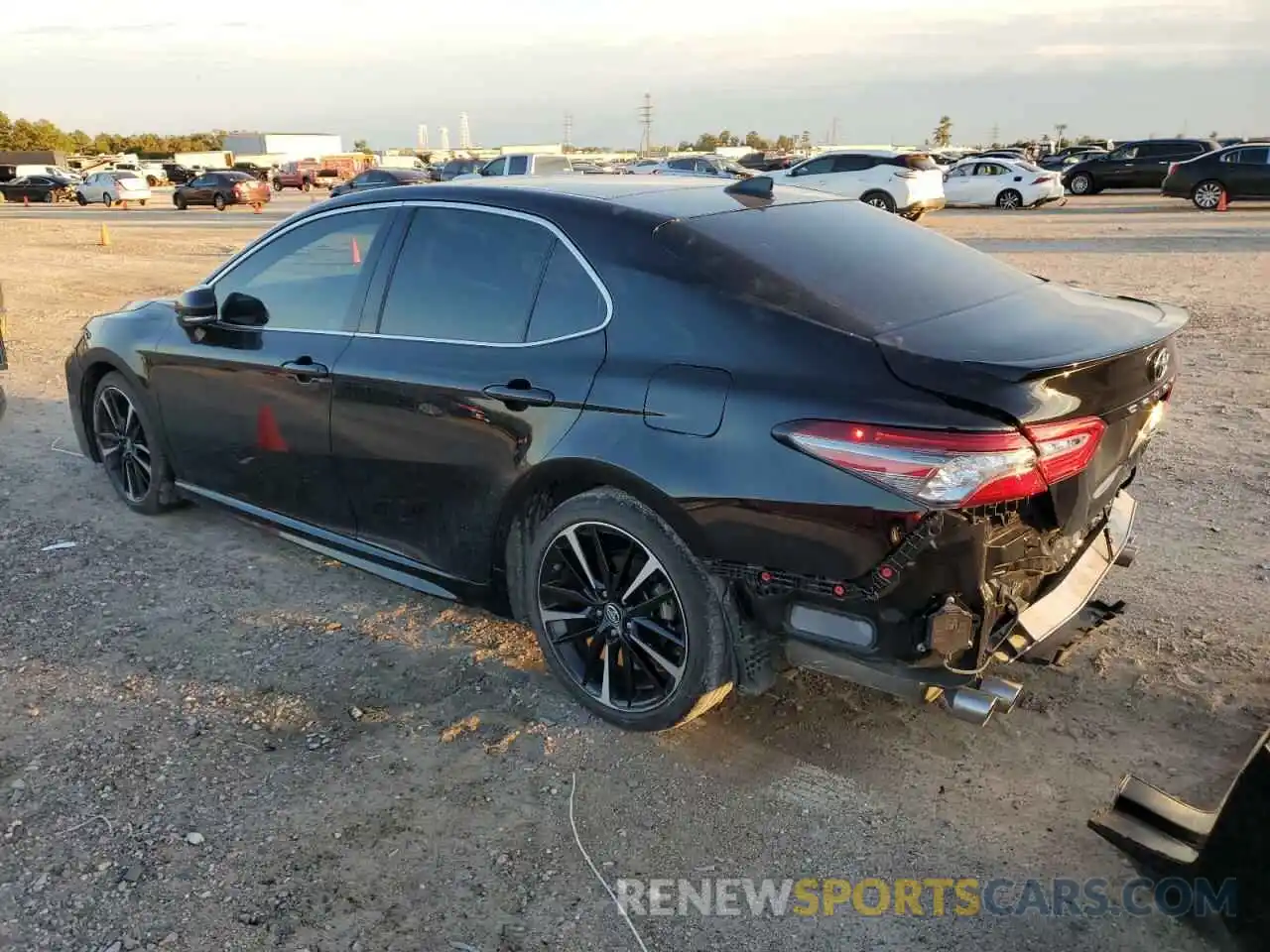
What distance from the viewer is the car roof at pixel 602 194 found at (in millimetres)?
3484

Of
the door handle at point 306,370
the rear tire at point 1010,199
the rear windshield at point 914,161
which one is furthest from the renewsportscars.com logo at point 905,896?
the rear tire at point 1010,199

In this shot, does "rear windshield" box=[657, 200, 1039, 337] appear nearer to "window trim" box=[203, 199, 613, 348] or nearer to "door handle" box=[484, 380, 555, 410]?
"window trim" box=[203, 199, 613, 348]

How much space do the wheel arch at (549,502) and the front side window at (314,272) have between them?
1.14m

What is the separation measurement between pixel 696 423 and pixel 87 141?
422ft

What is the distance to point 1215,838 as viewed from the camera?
244cm

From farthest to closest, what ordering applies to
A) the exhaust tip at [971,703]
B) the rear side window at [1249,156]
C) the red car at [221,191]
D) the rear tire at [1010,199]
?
the red car at [221,191]
the rear tire at [1010,199]
the rear side window at [1249,156]
the exhaust tip at [971,703]

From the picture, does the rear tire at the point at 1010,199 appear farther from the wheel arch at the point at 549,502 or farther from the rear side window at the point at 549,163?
the wheel arch at the point at 549,502

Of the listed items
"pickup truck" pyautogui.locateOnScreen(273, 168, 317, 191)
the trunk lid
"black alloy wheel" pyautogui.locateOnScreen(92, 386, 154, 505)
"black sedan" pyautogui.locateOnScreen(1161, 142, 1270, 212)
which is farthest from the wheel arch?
"pickup truck" pyautogui.locateOnScreen(273, 168, 317, 191)

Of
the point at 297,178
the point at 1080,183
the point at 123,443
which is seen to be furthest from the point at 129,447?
the point at 297,178

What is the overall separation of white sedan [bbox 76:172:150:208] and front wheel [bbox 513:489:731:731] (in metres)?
43.0

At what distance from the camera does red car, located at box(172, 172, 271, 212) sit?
36812 millimetres

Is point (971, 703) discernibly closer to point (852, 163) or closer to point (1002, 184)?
point (852, 163)

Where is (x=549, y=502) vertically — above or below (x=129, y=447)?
above

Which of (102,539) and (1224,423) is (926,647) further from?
(1224,423)
